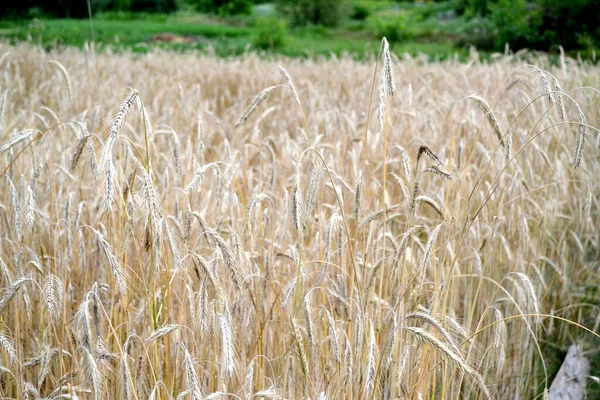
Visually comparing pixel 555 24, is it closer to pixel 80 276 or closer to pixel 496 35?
pixel 496 35

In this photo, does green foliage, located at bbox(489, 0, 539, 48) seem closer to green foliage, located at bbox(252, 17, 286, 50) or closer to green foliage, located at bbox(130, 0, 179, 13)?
green foliage, located at bbox(252, 17, 286, 50)

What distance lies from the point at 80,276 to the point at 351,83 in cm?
508

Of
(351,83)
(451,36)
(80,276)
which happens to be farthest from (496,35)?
(80,276)

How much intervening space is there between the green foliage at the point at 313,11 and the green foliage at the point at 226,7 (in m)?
8.54

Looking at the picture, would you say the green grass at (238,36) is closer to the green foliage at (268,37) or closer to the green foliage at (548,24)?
the green foliage at (268,37)

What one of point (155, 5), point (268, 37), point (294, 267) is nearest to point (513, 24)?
point (268, 37)

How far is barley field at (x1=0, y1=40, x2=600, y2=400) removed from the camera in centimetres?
159

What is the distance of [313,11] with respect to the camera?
21.2m

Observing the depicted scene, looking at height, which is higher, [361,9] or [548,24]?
[361,9]

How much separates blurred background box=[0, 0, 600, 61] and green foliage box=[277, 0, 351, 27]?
0.03 m

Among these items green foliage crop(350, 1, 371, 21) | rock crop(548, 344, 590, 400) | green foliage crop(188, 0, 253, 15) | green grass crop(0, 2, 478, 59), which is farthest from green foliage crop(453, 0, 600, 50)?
green foliage crop(188, 0, 253, 15)

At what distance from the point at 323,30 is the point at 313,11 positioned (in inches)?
43.7

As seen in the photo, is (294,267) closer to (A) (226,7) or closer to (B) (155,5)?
(B) (155,5)

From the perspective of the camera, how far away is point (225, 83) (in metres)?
→ 6.86
